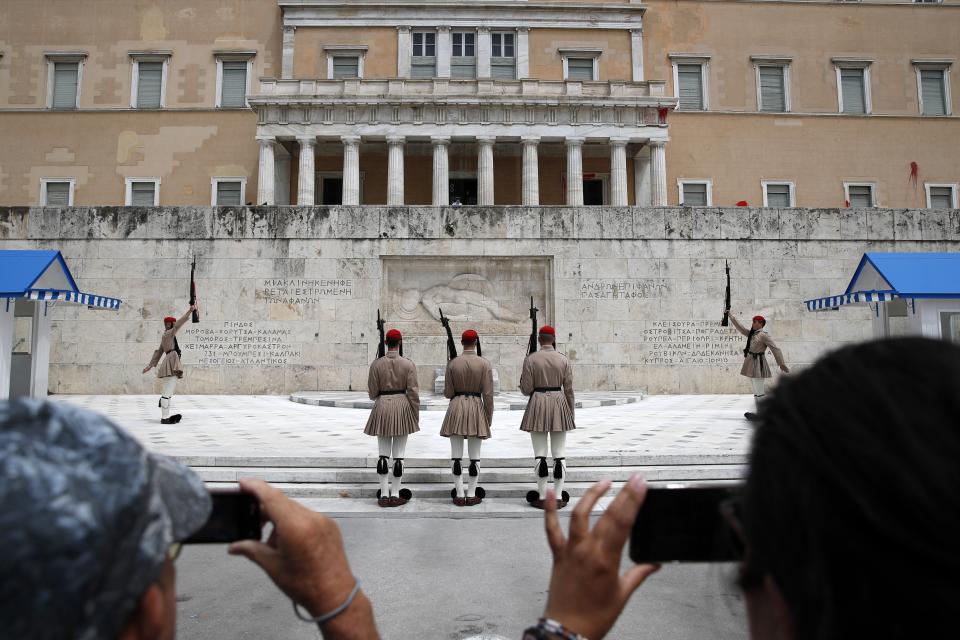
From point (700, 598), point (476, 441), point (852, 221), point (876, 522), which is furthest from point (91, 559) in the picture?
point (852, 221)

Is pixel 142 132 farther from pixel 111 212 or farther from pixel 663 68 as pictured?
pixel 663 68

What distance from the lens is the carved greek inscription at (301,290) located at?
1678 cm

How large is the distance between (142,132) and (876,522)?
37139 mm

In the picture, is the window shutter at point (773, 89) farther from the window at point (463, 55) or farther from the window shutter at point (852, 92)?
the window at point (463, 55)

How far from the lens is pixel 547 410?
663cm

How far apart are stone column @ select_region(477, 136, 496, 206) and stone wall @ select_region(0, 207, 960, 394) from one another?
10829 millimetres

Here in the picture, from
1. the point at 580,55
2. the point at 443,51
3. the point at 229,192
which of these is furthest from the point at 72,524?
the point at 580,55

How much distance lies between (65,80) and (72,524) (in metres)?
39.8

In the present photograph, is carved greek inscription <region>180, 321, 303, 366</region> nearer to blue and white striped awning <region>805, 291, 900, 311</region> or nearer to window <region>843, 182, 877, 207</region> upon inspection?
blue and white striped awning <region>805, 291, 900, 311</region>

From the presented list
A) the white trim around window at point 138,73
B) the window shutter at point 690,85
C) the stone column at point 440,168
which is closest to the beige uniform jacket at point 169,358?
the stone column at point 440,168

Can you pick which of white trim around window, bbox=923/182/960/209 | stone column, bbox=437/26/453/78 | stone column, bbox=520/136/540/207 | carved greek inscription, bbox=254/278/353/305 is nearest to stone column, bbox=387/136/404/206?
stone column, bbox=520/136/540/207

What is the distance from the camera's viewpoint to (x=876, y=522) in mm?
579

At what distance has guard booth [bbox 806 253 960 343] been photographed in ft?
33.5

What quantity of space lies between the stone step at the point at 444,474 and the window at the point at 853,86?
1297 inches
